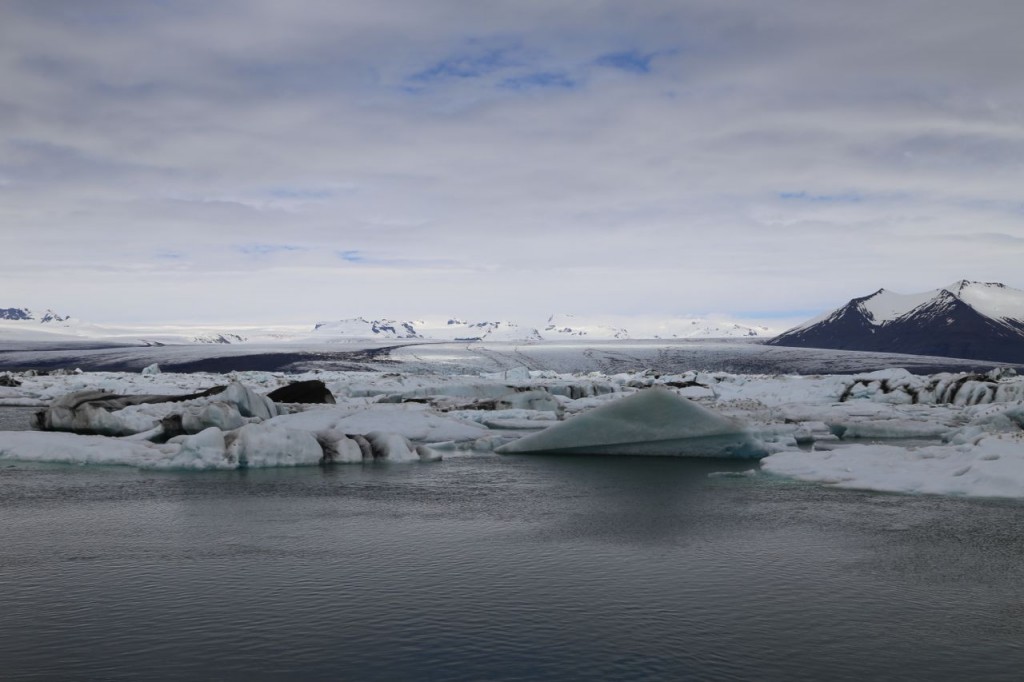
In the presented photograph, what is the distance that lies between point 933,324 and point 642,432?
5447 inches

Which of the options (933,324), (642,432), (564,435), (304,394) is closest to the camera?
(642,432)

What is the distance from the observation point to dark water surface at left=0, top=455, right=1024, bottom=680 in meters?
5.73

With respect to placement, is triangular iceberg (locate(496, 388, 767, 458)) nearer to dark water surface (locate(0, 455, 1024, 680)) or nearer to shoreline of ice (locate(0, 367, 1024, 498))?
shoreline of ice (locate(0, 367, 1024, 498))

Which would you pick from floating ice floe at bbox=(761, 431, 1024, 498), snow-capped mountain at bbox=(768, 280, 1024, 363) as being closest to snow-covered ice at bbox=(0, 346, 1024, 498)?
floating ice floe at bbox=(761, 431, 1024, 498)

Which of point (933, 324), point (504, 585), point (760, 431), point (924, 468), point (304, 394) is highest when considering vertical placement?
point (933, 324)

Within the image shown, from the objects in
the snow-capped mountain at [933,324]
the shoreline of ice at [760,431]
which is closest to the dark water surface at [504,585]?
the shoreline of ice at [760,431]

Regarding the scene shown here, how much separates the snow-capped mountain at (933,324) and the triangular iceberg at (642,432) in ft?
388

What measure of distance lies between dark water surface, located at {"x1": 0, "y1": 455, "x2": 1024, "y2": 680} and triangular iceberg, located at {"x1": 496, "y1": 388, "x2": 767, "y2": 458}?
4.73 meters

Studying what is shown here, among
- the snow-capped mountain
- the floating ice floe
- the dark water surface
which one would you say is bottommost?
the dark water surface

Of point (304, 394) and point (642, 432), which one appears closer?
point (642, 432)

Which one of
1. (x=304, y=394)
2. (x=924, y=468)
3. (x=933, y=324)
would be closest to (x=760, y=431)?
(x=924, y=468)

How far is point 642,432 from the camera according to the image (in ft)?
59.2

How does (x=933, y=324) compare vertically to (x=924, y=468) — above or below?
above

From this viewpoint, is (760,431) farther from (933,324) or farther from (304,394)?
(933,324)
